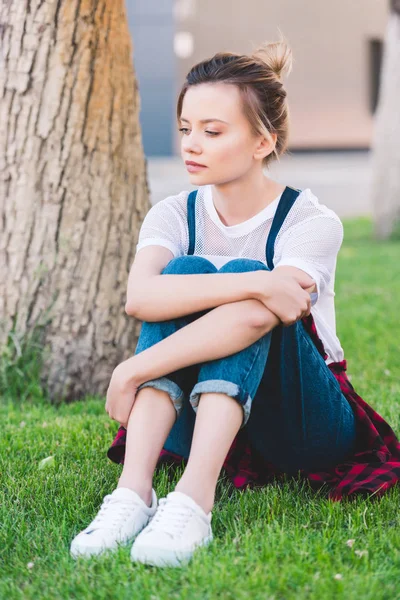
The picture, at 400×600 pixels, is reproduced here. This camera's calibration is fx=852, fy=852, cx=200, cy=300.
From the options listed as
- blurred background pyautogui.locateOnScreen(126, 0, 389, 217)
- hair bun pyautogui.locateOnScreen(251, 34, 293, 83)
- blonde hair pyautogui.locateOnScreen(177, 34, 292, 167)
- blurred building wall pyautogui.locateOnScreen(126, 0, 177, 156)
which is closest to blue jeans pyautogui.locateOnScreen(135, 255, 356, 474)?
blonde hair pyautogui.locateOnScreen(177, 34, 292, 167)

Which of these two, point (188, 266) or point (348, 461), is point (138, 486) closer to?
point (188, 266)

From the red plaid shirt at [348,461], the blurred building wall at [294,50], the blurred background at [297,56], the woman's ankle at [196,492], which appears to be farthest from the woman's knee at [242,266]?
the blurred building wall at [294,50]

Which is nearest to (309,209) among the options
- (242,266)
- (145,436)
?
(242,266)

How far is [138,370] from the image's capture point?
7.18 ft

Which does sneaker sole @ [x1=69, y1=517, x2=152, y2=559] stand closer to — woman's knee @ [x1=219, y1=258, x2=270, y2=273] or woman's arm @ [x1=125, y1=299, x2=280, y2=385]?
woman's arm @ [x1=125, y1=299, x2=280, y2=385]

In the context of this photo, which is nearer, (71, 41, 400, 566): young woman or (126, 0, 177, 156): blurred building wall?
(71, 41, 400, 566): young woman

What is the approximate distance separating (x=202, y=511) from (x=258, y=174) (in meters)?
1.05

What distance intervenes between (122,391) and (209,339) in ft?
0.93

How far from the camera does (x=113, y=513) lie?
6.98 feet

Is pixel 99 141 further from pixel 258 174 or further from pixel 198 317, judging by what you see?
pixel 198 317

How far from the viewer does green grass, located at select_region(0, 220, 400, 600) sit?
1900mm

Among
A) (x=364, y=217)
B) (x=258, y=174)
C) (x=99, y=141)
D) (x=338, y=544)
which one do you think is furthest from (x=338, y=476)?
(x=364, y=217)

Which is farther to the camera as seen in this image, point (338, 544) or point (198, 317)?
point (198, 317)

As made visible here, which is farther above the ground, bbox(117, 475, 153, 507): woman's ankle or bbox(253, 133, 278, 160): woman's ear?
bbox(253, 133, 278, 160): woman's ear
